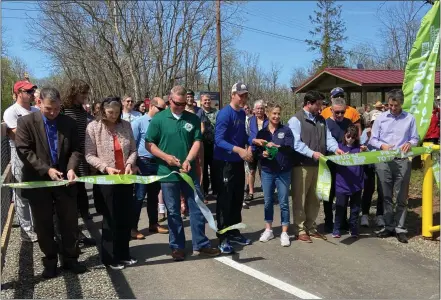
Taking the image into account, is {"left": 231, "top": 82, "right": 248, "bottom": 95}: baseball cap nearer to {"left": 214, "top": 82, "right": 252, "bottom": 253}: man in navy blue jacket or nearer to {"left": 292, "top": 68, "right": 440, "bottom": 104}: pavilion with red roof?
{"left": 214, "top": 82, "right": 252, "bottom": 253}: man in navy blue jacket

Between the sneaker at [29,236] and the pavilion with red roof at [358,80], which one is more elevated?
the pavilion with red roof at [358,80]

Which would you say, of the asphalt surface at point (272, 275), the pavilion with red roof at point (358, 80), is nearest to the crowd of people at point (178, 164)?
the asphalt surface at point (272, 275)

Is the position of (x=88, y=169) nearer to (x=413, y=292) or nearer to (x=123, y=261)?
(x=123, y=261)

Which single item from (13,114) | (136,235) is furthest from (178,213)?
(13,114)

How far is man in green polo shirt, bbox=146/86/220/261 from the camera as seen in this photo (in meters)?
5.10

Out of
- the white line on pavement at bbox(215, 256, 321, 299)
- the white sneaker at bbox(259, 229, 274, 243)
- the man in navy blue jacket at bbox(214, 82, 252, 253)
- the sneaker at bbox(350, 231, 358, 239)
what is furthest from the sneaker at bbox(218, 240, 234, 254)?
the sneaker at bbox(350, 231, 358, 239)

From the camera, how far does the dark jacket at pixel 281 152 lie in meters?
5.76

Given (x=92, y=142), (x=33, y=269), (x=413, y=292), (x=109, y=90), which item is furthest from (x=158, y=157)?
(x=109, y=90)

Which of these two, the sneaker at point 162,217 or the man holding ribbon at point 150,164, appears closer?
the man holding ribbon at point 150,164

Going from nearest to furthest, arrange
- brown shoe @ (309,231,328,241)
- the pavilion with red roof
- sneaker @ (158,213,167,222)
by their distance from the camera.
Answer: brown shoe @ (309,231,328,241) → sneaker @ (158,213,167,222) → the pavilion with red roof

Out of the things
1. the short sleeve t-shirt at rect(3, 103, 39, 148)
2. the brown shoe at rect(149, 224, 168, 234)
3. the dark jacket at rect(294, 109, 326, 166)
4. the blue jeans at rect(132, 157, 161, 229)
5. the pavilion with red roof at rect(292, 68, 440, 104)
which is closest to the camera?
the short sleeve t-shirt at rect(3, 103, 39, 148)

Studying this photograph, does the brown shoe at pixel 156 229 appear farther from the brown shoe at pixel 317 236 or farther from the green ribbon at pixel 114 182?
the brown shoe at pixel 317 236

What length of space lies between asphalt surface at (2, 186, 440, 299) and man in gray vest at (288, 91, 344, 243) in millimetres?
340

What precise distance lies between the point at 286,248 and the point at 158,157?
6.90ft
